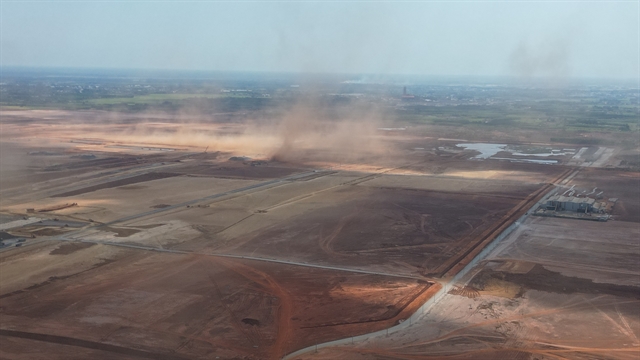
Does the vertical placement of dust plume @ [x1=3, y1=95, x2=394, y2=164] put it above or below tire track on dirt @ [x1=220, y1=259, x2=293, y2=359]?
above

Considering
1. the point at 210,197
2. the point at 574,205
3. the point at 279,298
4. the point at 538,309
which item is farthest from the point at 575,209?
the point at 210,197

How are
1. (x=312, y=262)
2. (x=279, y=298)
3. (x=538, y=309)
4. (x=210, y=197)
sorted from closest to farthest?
(x=538, y=309)
(x=279, y=298)
(x=312, y=262)
(x=210, y=197)

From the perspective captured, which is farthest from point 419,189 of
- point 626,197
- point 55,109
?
point 55,109

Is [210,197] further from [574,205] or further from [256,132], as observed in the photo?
[256,132]


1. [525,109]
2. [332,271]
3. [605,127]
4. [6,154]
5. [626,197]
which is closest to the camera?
[332,271]

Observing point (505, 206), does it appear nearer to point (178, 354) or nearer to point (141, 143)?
point (178, 354)

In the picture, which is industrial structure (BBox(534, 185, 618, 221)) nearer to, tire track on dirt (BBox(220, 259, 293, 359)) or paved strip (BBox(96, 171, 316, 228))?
tire track on dirt (BBox(220, 259, 293, 359))

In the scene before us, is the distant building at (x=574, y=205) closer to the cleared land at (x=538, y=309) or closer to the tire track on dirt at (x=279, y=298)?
the cleared land at (x=538, y=309)

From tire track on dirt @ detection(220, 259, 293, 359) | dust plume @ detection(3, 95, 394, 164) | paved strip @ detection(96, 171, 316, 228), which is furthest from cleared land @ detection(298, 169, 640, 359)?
dust plume @ detection(3, 95, 394, 164)
